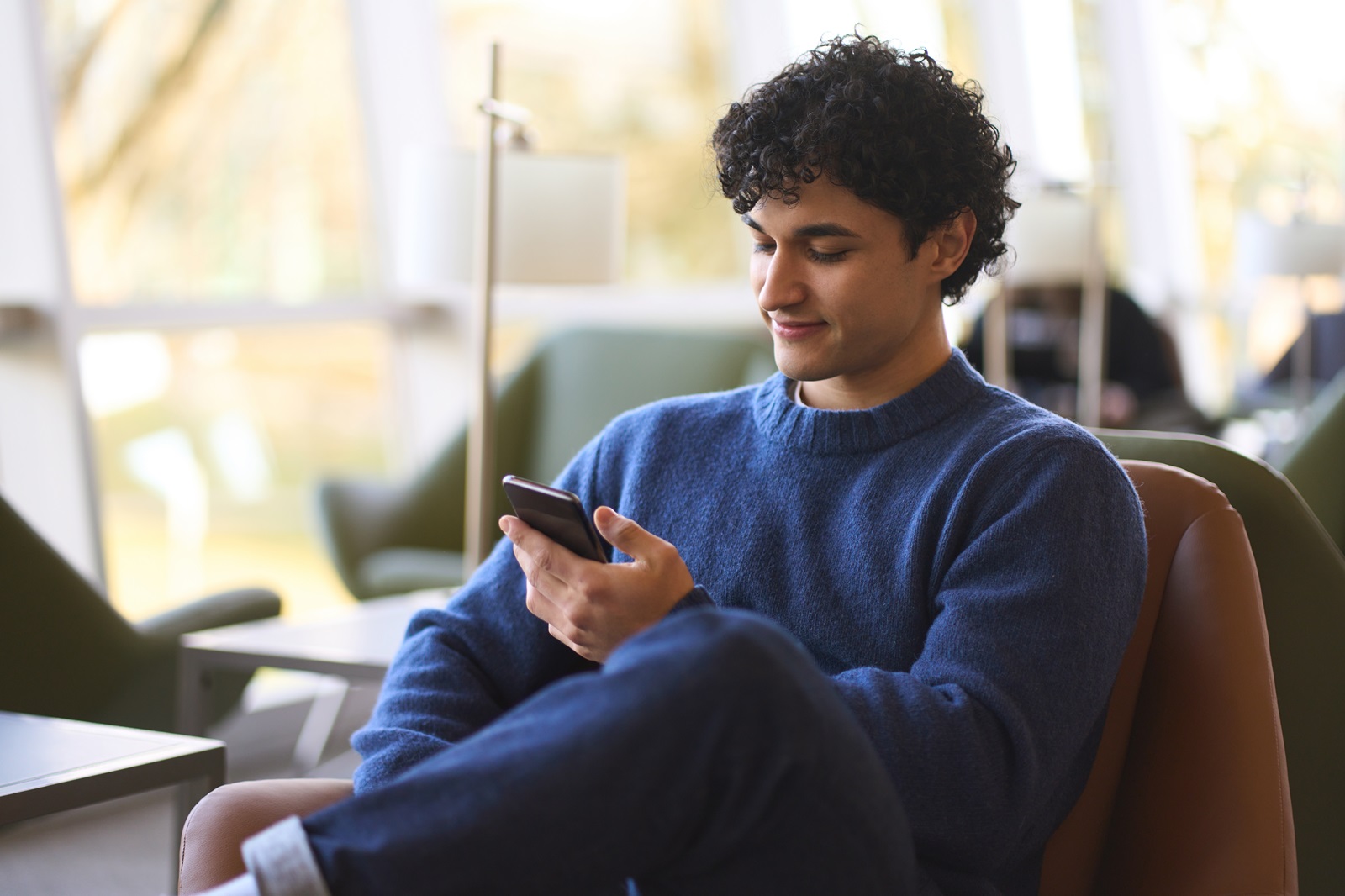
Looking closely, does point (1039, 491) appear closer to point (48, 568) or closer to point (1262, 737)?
point (1262, 737)

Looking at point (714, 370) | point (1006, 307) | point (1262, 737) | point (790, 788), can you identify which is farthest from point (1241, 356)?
point (790, 788)

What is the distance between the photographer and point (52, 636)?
193 centimetres

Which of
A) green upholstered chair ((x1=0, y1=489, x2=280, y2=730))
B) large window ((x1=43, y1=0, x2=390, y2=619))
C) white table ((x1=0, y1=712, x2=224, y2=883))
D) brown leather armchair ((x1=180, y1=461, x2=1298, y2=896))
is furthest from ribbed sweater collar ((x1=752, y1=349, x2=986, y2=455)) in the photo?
large window ((x1=43, y1=0, x2=390, y2=619))

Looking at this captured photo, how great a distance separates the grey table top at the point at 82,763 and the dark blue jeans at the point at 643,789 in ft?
1.10

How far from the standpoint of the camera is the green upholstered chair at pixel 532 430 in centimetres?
292

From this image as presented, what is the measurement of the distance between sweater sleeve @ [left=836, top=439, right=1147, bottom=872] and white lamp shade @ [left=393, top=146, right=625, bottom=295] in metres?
1.02

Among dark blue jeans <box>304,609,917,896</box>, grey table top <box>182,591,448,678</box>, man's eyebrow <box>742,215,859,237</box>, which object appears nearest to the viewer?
dark blue jeans <box>304,609,917,896</box>

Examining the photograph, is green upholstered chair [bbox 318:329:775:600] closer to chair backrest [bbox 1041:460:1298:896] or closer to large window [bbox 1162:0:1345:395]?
chair backrest [bbox 1041:460:1298:896]

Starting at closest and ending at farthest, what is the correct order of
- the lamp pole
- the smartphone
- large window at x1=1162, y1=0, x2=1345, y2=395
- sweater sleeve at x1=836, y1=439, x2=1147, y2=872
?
1. sweater sleeve at x1=836, y1=439, x2=1147, y2=872
2. the smartphone
3. the lamp pole
4. large window at x1=1162, y1=0, x2=1345, y2=395

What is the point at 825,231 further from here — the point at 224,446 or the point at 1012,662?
the point at 224,446

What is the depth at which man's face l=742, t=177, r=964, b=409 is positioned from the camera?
1.38 m

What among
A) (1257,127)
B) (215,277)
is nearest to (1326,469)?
(215,277)

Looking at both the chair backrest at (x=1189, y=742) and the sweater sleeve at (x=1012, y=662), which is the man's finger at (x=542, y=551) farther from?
the chair backrest at (x=1189, y=742)

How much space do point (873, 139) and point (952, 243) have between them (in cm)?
18
